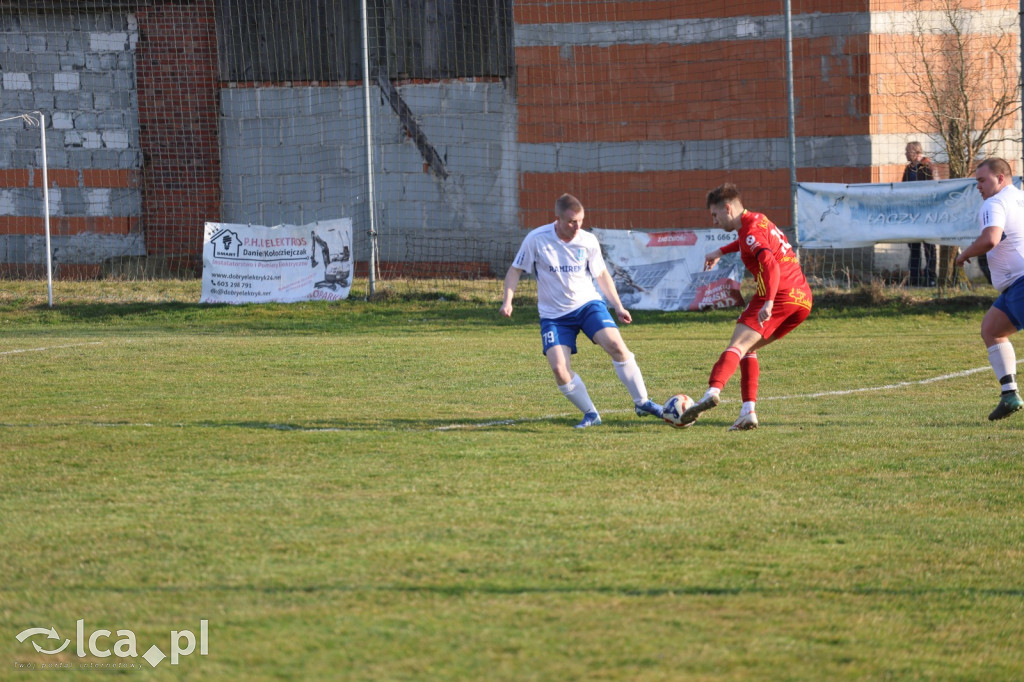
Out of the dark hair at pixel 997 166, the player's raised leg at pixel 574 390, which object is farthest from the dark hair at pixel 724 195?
the dark hair at pixel 997 166

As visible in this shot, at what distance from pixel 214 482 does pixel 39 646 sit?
2.57 m

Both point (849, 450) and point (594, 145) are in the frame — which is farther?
point (594, 145)

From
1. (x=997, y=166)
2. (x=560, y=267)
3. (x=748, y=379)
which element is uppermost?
(x=997, y=166)

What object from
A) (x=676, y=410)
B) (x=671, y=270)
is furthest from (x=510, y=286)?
(x=671, y=270)

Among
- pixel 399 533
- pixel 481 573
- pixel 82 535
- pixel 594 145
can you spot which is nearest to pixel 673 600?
pixel 481 573

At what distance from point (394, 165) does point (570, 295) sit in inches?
687

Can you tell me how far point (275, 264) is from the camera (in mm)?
19203

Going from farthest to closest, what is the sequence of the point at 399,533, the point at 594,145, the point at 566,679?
the point at 594,145 → the point at 399,533 → the point at 566,679

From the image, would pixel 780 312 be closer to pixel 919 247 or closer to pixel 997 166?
pixel 997 166

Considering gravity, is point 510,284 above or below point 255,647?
above

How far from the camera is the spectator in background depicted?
61.5 feet

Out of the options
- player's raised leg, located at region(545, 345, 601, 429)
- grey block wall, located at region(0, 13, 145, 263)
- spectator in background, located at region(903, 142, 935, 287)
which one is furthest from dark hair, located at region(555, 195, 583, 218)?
grey block wall, located at region(0, 13, 145, 263)

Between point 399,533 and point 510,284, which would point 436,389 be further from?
point 399,533

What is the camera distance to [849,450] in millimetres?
7227
